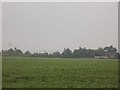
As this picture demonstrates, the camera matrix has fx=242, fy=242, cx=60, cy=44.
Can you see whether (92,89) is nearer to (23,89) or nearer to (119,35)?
(23,89)

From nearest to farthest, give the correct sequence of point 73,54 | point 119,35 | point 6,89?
point 6,89, point 119,35, point 73,54

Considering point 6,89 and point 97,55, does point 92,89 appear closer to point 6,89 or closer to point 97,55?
point 6,89

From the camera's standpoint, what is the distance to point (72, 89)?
27.2 ft

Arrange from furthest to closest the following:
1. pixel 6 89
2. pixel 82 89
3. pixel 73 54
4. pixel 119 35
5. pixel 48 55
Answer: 1. pixel 48 55
2. pixel 73 54
3. pixel 119 35
4. pixel 82 89
5. pixel 6 89

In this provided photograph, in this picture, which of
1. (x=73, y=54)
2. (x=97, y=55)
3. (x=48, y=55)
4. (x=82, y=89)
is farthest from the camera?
(x=48, y=55)

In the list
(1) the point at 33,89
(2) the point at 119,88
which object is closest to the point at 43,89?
(1) the point at 33,89

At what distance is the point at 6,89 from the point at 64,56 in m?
57.1

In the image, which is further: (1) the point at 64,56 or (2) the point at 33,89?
(1) the point at 64,56

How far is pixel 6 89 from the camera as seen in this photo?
786 centimetres

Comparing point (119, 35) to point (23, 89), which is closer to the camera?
point (23, 89)

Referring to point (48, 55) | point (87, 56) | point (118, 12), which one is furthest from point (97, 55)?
point (118, 12)

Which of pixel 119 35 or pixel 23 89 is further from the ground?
pixel 119 35

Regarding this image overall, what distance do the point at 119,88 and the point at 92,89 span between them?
3.30 ft

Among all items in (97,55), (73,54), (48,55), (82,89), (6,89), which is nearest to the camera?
(6,89)
